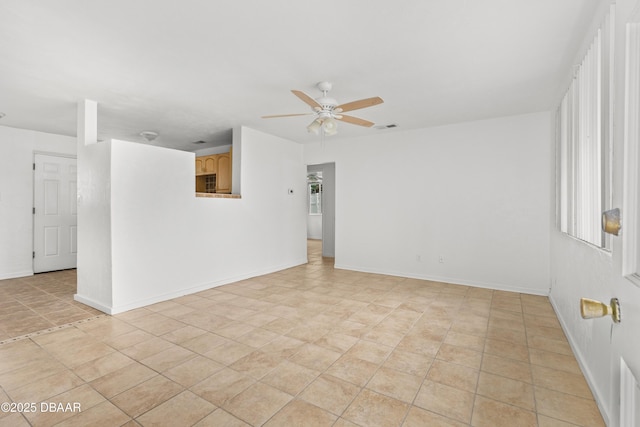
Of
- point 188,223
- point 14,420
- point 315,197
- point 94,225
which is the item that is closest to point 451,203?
point 188,223

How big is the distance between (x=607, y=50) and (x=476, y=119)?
285 cm

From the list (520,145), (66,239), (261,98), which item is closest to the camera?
(261,98)

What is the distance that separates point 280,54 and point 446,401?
2944mm

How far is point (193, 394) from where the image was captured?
1.95 meters

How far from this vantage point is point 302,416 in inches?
69.0

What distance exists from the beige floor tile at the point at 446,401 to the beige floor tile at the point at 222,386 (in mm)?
1152

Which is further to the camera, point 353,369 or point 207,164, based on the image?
point 207,164

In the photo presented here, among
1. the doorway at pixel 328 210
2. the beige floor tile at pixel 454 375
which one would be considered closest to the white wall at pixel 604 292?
the beige floor tile at pixel 454 375

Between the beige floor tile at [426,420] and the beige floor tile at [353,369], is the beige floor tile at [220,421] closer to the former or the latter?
the beige floor tile at [353,369]

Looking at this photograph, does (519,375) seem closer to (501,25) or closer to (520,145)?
(501,25)

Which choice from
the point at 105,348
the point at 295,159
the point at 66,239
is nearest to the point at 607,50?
the point at 105,348

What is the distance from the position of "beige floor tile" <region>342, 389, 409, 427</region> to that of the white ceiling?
102 inches

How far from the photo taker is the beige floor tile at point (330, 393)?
1.85 metres

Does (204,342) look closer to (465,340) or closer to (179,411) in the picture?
(179,411)
